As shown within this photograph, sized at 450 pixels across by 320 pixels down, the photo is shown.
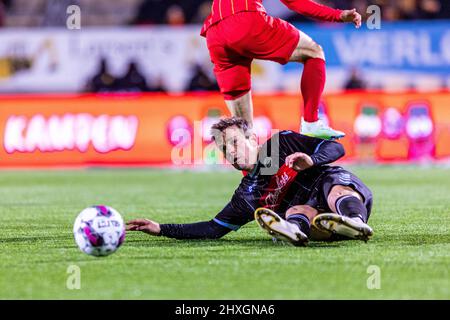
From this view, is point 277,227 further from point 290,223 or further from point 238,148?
point 238,148

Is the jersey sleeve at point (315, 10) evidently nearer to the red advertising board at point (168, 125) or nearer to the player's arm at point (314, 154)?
the player's arm at point (314, 154)

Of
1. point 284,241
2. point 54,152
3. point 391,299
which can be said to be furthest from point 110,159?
point 391,299

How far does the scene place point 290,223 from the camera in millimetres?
6160

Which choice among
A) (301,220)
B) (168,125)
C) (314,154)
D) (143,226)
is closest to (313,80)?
(314,154)

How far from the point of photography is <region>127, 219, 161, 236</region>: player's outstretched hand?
635cm

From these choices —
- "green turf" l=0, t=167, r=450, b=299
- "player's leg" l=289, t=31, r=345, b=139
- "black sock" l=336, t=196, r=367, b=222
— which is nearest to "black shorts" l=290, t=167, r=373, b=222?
"black sock" l=336, t=196, r=367, b=222

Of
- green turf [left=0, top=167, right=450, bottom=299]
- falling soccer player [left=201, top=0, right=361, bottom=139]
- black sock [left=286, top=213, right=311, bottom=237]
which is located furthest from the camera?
falling soccer player [left=201, top=0, right=361, bottom=139]

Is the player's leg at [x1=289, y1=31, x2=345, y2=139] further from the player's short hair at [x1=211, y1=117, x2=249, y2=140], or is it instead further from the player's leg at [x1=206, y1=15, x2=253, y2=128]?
the player's short hair at [x1=211, y1=117, x2=249, y2=140]

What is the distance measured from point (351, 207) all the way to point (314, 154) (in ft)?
1.35

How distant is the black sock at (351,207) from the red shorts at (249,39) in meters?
1.81

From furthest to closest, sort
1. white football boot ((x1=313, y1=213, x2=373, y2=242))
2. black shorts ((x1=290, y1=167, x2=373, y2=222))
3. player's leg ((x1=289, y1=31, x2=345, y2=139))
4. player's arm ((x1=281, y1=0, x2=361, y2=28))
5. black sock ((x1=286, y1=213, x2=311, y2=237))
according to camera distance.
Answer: player's leg ((x1=289, y1=31, x2=345, y2=139)), player's arm ((x1=281, y1=0, x2=361, y2=28)), black shorts ((x1=290, y1=167, x2=373, y2=222)), black sock ((x1=286, y1=213, x2=311, y2=237)), white football boot ((x1=313, y1=213, x2=373, y2=242))

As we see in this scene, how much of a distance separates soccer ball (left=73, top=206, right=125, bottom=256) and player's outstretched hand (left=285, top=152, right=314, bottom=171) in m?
1.11

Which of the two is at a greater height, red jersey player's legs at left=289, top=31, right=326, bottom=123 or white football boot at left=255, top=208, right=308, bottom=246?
red jersey player's legs at left=289, top=31, right=326, bottom=123

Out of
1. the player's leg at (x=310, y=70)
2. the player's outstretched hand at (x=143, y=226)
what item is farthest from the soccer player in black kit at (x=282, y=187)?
the player's leg at (x=310, y=70)
